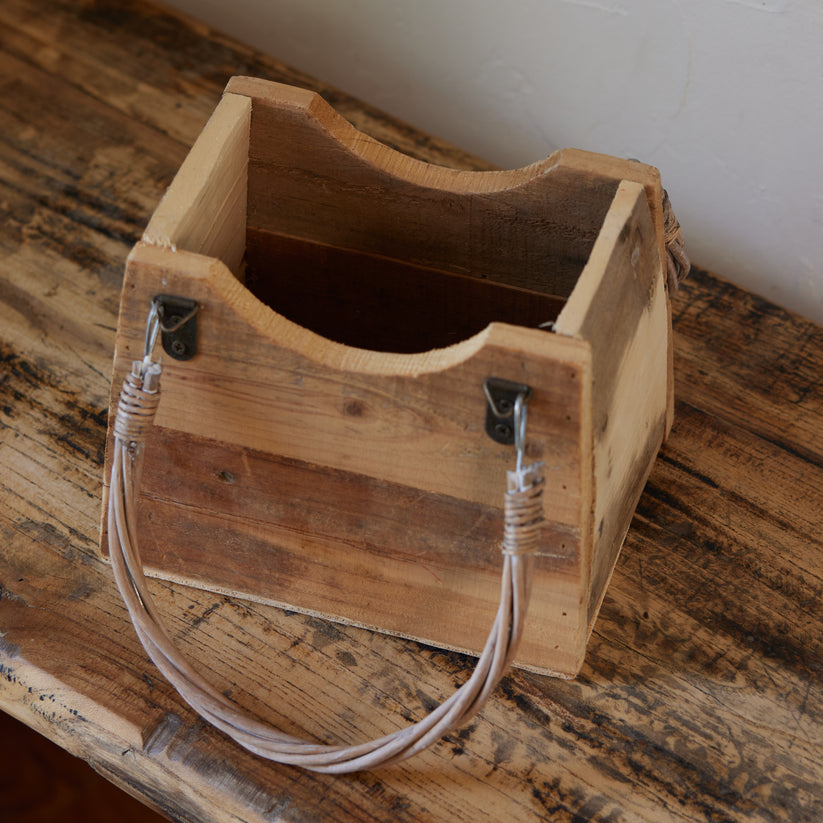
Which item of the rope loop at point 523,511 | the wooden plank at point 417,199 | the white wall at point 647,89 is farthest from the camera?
the white wall at point 647,89

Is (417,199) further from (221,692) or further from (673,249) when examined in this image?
(221,692)

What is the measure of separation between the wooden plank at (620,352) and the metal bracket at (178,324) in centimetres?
20

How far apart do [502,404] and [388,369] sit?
64 mm

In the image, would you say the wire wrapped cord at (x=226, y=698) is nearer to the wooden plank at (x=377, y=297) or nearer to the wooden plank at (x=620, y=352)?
the wooden plank at (x=620, y=352)

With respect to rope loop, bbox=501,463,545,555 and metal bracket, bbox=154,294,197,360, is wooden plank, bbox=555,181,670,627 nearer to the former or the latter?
rope loop, bbox=501,463,545,555

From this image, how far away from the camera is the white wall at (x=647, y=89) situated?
857mm

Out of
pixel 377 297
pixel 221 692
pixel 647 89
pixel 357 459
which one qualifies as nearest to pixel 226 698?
pixel 221 692

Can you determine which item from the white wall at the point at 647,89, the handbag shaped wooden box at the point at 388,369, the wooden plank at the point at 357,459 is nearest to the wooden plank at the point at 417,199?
the handbag shaped wooden box at the point at 388,369

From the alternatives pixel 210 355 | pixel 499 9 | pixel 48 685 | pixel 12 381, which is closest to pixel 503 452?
pixel 210 355

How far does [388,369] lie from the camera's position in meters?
0.58

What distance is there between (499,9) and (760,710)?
62 cm

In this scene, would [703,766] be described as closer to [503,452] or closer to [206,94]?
[503,452]

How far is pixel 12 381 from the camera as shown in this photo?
32.3 inches

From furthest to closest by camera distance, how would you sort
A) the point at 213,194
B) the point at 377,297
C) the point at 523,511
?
the point at 377,297 → the point at 213,194 → the point at 523,511
